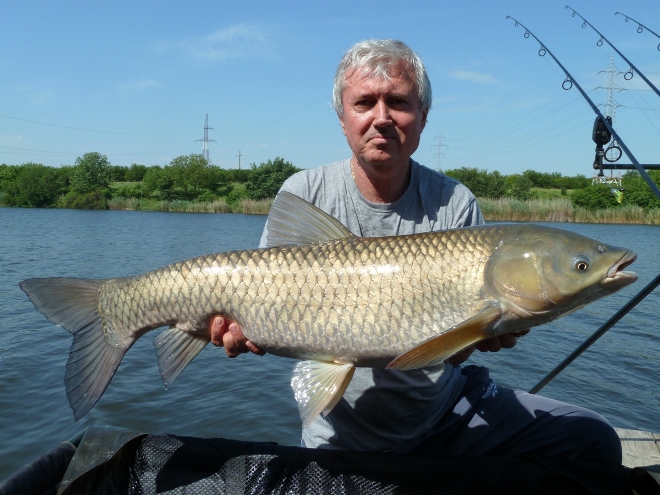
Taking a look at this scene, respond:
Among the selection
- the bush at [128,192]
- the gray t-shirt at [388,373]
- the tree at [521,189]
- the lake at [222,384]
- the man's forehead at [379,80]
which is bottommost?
the lake at [222,384]

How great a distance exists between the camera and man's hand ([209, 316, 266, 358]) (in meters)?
2.13

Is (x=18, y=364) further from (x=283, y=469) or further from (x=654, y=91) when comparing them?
(x=654, y=91)

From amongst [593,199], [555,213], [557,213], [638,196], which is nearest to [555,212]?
[555,213]

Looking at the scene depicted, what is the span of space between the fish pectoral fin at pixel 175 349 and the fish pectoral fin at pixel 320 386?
0.41 m

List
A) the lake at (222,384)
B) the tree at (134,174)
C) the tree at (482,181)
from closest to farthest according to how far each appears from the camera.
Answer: the lake at (222,384), the tree at (482,181), the tree at (134,174)

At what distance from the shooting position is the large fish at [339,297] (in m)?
1.94

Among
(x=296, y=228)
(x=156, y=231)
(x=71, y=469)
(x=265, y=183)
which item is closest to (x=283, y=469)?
(x=71, y=469)

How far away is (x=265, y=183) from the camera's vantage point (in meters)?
60.8

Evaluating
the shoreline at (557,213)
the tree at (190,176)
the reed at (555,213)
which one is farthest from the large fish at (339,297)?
the tree at (190,176)

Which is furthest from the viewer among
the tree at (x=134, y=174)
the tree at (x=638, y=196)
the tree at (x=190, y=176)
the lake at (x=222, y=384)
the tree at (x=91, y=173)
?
the tree at (x=134, y=174)

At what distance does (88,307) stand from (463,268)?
139 cm

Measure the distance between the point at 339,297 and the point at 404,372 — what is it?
563 mm

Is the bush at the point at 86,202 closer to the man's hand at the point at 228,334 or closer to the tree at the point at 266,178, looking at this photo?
the tree at the point at 266,178

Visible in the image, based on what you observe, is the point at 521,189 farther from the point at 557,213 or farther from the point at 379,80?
the point at 379,80
